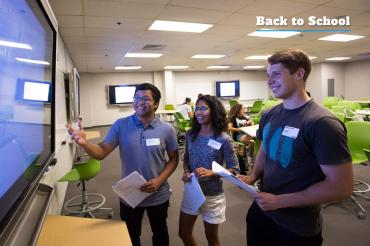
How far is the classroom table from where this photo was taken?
1.10 metres

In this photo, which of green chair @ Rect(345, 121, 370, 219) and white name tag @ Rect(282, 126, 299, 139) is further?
green chair @ Rect(345, 121, 370, 219)

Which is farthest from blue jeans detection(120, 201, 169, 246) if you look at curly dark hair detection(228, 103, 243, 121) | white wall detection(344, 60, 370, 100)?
white wall detection(344, 60, 370, 100)

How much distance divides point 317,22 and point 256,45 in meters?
2.22

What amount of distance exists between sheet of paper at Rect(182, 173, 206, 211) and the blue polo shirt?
0.48 feet

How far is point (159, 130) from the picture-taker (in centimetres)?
177

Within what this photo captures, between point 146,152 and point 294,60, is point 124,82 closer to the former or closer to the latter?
point 146,152

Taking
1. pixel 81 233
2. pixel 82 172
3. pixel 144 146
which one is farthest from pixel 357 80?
pixel 81 233

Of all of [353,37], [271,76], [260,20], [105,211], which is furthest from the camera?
[353,37]

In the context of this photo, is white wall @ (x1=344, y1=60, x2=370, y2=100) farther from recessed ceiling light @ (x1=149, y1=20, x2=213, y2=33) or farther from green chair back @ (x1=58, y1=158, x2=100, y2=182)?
green chair back @ (x1=58, y1=158, x2=100, y2=182)

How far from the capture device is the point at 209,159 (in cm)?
181

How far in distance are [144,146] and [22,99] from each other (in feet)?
2.88

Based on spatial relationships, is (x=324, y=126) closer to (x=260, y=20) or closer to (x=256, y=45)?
(x=260, y=20)

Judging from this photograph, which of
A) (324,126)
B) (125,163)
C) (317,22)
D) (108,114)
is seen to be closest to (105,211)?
(125,163)

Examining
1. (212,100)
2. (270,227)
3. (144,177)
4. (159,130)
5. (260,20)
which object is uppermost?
(260,20)
